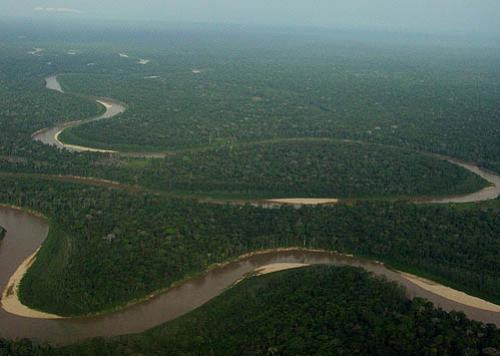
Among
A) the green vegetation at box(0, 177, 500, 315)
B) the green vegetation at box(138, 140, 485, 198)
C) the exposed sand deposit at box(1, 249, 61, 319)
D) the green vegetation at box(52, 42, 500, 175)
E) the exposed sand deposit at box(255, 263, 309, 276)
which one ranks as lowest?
the exposed sand deposit at box(1, 249, 61, 319)

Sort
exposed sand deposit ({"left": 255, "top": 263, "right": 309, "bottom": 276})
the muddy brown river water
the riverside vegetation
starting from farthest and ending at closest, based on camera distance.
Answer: exposed sand deposit ({"left": 255, "top": 263, "right": 309, "bottom": 276}), the riverside vegetation, the muddy brown river water

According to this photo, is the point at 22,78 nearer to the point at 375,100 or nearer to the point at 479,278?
the point at 375,100

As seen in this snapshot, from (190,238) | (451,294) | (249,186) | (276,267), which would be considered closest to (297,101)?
(249,186)

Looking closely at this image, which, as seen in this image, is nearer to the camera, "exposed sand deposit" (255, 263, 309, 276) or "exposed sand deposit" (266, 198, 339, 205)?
"exposed sand deposit" (255, 263, 309, 276)

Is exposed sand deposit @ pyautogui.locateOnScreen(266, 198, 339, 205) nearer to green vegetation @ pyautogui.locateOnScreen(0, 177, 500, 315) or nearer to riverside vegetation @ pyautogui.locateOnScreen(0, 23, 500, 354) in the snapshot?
riverside vegetation @ pyautogui.locateOnScreen(0, 23, 500, 354)

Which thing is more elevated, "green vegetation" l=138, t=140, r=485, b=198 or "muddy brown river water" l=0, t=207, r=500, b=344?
"green vegetation" l=138, t=140, r=485, b=198

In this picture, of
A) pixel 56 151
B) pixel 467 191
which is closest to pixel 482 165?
pixel 467 191

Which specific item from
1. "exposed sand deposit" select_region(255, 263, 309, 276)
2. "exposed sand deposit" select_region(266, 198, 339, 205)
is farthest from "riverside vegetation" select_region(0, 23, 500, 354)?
"exposed sand deposit" select_region(255, 263, 309, 276)
